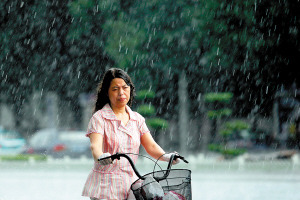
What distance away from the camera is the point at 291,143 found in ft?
73.2

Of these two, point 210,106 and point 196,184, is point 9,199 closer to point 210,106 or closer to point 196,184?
point 196,184

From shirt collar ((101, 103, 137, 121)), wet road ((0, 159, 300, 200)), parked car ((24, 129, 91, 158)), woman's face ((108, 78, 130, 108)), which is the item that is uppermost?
parked car ((24, 129, 91, 158))

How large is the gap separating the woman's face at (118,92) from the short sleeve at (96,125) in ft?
0.47

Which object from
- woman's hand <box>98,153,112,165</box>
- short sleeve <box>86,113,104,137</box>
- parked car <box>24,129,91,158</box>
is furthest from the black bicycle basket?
parked car <box>24,129,91,158</box>

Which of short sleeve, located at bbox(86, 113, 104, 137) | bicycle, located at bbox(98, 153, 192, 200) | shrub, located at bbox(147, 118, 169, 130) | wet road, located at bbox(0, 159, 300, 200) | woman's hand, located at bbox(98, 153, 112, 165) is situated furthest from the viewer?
shrub, located at bbox(147, 118, 169, 130)

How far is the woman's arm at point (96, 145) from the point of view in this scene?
3.22m

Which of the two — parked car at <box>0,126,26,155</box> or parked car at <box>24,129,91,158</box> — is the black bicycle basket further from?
parked car at <box>0,126,26,155</box>

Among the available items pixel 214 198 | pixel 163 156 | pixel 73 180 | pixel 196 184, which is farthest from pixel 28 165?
pixel 163 156

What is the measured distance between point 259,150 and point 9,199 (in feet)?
50.0

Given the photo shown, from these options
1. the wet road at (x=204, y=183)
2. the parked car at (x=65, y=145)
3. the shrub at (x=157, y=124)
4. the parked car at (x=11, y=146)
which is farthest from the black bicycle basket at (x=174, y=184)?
the parked car at (x=11, y=146)

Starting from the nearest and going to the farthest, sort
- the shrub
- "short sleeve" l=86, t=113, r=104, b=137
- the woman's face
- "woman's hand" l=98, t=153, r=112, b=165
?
"woman's hand" l=98, t=153, r=112, b=165 → "short sleeve" l=86, t=113, r=104, b=137 → the woman's face → the shrub

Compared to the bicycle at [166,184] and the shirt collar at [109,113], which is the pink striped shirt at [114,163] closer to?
the shirt collar at [109,113]

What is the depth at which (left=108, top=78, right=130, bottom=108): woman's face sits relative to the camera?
3.45m

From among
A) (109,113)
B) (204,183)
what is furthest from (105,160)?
(204,183)
